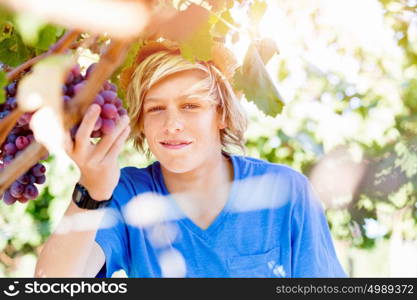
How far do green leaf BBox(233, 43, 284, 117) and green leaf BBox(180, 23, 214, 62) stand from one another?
0.28ft

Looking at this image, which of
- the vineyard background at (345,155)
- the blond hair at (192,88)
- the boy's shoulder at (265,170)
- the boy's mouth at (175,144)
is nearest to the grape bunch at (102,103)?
the blond hair at (192,88)

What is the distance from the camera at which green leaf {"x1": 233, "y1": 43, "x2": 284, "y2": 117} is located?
96cm

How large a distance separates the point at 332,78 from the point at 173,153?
2.25 meters

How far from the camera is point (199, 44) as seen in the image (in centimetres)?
85

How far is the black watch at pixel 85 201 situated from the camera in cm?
108

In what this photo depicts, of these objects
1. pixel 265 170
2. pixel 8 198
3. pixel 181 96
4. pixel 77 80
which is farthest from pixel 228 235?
pixel 77 80

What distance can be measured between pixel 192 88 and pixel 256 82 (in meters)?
0.71

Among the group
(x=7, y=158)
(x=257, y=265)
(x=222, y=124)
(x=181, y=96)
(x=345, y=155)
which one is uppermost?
(x=7, y=158)

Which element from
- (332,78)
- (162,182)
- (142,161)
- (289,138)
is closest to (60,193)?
(142,161)

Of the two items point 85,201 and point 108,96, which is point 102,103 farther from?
point 85,201

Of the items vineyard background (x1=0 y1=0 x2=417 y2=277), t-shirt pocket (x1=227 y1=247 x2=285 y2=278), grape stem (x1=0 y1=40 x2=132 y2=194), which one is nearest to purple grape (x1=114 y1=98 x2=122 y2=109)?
grape stem (x1=0 y1=40 x2=132 y2=194)

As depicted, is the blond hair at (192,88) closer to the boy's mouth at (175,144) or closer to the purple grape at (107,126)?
the boy's mouth at (175,144)

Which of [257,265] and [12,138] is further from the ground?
[12,138]

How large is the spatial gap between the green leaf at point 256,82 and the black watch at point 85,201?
0.29 metres
